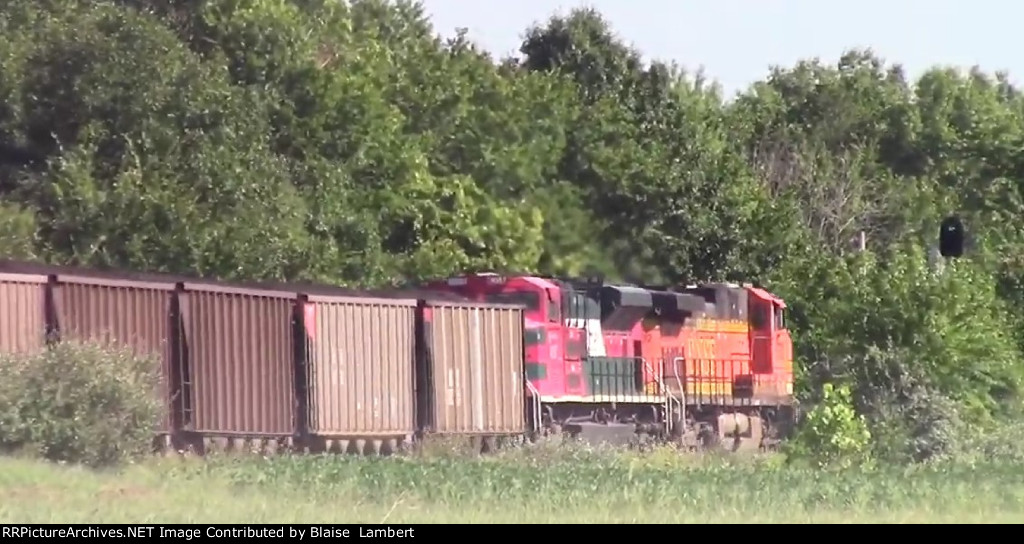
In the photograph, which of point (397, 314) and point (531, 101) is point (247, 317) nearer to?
point (397, 314)

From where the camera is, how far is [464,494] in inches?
679

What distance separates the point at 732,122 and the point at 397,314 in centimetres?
4103

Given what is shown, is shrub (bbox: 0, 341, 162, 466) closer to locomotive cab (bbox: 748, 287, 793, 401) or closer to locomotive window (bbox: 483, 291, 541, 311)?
locomotive window (bbox: 483, 291, 541, 311)

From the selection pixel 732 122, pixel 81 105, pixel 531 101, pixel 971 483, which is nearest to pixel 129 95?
pixel 81 105

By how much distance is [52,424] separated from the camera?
18.4 meters

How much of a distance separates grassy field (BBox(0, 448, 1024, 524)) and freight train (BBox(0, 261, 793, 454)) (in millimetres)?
3218

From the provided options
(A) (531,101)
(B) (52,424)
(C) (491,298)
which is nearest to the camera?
(B) (52,424)

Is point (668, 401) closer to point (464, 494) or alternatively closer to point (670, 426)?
point (670, 426)

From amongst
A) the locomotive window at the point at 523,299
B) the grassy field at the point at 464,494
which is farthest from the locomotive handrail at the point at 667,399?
the grassy field at the point at 464,494

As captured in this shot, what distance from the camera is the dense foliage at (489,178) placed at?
3722cm

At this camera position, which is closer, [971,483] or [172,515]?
[172,515]

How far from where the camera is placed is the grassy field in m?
15.0

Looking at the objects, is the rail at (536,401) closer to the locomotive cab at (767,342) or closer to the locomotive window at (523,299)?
the locomotive window at (523,299)

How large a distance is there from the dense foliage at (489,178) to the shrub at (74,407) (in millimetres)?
15539
